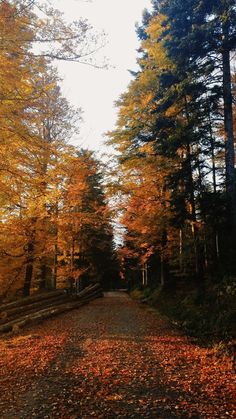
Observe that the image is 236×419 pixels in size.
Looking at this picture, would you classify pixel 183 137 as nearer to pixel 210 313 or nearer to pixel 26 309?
pixel 210 313

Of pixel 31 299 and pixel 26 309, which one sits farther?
pixel 31 299

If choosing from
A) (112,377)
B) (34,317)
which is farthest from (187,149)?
(112,377)

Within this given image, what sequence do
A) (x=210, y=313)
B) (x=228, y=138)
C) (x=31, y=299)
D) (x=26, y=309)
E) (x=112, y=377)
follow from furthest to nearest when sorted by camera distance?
1. (x=31, y=299)
2. (x=26, y=309)
3. (x=228, y=138)
4. (x=210, y=313)
5. (x=112, y=377)

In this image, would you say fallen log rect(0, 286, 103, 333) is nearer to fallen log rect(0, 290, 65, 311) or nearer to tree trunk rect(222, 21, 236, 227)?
fallen log rect(0, 290, 65, 311)

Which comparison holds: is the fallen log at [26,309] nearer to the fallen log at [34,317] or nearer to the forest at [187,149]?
the fallen log at [34,317]

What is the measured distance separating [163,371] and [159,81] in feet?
49.0

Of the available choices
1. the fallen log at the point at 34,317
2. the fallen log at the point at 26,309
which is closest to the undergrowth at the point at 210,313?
the fallen log at the point at 34,317

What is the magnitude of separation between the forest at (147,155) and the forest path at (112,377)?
2149mm

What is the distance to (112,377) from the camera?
652cm

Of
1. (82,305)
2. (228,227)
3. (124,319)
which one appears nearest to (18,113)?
(228,227)

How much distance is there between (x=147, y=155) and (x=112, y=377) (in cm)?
1330

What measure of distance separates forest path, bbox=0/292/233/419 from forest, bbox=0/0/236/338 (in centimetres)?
215

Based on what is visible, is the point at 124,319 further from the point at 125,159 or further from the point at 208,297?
the point at 125,159

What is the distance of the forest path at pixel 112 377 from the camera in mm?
5016
